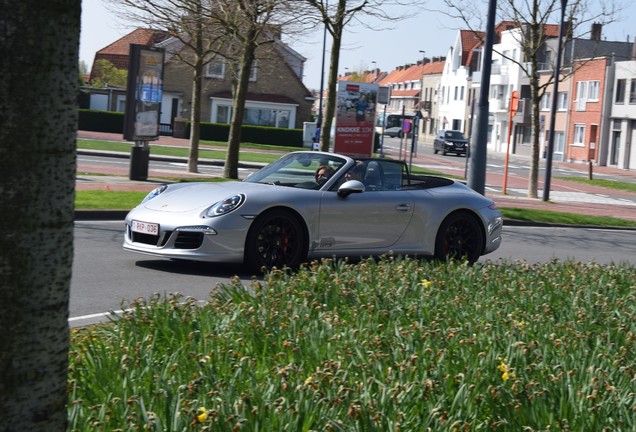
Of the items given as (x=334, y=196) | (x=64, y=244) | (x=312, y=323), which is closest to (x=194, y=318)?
(x=312, y=323)

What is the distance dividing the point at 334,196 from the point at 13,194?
870 cm

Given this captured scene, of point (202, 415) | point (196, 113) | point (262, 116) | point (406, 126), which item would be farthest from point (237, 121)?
point (262, 116)

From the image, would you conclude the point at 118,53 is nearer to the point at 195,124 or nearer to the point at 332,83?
the point at 195,124

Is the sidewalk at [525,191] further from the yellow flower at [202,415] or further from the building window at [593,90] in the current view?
the building window at [593,90]

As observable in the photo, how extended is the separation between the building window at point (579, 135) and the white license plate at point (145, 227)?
226ft

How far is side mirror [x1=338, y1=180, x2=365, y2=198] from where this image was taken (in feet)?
37.0

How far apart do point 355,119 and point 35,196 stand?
2305cm

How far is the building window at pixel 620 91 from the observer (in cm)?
7150

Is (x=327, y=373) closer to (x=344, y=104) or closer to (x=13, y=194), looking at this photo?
(x=13, y=194)

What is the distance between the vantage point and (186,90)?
71.2 meters

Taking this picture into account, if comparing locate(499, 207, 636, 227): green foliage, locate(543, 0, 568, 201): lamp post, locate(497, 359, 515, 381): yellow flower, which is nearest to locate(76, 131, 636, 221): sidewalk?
locate(543, 0, 568, 201): lamp post

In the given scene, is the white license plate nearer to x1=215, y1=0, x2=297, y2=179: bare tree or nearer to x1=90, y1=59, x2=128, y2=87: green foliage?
x1=215, y1=0, x2=297, y2=179: bare tree

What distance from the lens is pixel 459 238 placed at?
12.3 meters

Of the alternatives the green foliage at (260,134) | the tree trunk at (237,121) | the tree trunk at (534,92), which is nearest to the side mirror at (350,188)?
the tree trunk at (237,121)
